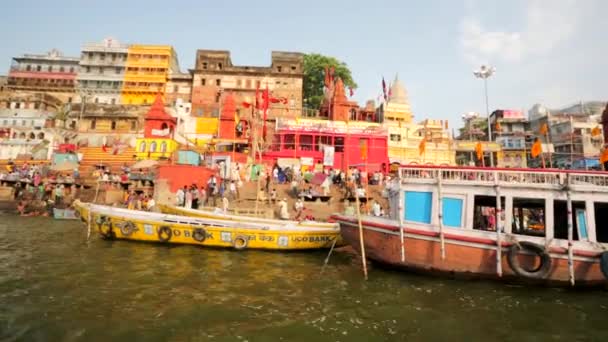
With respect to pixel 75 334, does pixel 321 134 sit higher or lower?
higher

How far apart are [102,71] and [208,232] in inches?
2297

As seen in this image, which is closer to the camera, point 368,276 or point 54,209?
point 368,276

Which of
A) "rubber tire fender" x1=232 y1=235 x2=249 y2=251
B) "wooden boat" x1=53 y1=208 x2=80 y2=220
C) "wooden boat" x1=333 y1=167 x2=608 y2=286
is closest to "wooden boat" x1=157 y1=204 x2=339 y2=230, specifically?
"rubber tire fender" x1=232 y1=235 x2=249 y2=251

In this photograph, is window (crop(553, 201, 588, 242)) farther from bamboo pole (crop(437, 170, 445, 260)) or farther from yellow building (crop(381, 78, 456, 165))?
yellow building (crop(381, 78, 456, 165))

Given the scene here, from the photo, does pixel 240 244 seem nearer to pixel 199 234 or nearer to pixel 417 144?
pixel 199 234

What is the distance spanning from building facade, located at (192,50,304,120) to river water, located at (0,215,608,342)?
38971 mm

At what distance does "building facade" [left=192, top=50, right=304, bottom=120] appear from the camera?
48.0 m

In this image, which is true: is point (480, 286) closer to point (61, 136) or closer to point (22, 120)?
point (61, 136)

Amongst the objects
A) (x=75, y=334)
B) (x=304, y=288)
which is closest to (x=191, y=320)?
(x=75, y=334)

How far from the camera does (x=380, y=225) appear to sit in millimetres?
10547

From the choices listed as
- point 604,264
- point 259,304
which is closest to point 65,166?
point 259,304

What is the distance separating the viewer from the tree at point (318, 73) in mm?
53781

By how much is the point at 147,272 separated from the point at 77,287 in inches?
72.1

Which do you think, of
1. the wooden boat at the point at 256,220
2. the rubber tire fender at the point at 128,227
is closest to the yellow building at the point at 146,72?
the wooden boat at the point at 256,220
